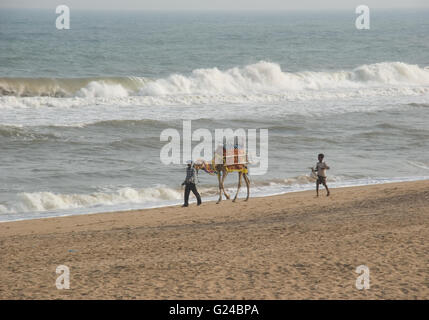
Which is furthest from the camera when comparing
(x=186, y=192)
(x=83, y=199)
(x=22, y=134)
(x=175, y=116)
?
(x=175, y=116)

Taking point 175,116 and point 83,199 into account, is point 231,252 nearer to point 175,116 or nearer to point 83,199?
point 83,199

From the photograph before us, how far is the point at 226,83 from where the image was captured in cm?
4053

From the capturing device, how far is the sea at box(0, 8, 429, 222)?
58.6ft

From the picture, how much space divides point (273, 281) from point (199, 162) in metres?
6.42

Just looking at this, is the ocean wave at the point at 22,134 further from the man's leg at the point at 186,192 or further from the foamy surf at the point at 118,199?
the man's leg at the point at 186,192

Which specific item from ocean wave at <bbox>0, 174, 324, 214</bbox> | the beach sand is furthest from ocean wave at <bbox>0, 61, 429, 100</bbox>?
the beach sand

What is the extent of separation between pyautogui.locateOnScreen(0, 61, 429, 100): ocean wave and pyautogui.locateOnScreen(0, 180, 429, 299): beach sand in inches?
865

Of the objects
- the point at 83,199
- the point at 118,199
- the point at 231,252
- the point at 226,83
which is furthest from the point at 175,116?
the point at 231,252

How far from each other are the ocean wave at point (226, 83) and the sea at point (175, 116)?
0.09 meters

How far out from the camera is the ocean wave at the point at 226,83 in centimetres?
3600

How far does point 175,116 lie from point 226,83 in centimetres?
1205

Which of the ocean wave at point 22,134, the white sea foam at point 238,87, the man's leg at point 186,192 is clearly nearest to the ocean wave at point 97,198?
the man's leg at point 186,192

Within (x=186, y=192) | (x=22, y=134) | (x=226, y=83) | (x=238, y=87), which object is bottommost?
(x=186, y=192)
